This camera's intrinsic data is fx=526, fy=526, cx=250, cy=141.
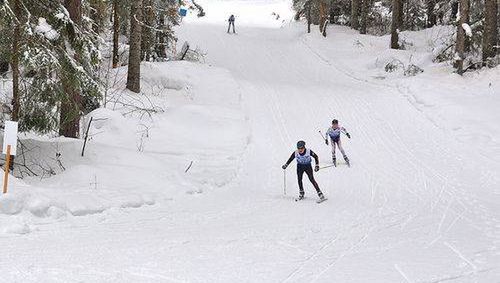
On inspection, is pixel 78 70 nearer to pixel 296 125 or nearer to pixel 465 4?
pixel 296 125

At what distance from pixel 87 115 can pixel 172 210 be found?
20.6 ft

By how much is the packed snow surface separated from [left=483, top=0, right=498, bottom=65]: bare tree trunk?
1.12 metres

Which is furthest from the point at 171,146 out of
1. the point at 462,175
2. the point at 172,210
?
the point at 462,175

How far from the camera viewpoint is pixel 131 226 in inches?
357

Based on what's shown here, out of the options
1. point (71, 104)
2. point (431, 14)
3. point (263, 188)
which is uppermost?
point (431, 14)

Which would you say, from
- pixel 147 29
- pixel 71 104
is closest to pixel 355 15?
pixel 147 29

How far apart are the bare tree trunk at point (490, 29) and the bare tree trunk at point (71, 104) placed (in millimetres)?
18182

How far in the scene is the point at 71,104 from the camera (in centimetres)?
1089

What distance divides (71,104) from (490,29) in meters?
19.6

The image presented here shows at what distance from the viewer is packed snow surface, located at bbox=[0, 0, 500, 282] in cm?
734

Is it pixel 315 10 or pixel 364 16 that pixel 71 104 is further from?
pixel 315 10

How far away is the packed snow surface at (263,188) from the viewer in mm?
7340

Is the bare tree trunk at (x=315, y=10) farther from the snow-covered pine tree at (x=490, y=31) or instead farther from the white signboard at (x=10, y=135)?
the white signboard at (x=10, y=135)

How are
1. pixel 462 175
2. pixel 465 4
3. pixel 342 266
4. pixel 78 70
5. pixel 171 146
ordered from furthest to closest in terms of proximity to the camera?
pixel 465 4, pixel 171 146, pixel 462 175, pixel 78 70, pixel 342 266
